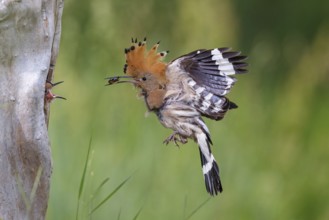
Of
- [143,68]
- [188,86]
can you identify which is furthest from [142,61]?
[188,86]

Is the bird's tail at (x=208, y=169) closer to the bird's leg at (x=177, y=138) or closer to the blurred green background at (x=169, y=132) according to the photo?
the bird's leg at (x=177, y=138)

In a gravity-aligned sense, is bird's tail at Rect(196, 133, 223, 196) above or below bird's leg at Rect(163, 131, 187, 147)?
below

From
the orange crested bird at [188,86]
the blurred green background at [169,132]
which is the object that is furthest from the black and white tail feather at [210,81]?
the blurred green background at [169,132]

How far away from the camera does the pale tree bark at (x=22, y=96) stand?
2.37m

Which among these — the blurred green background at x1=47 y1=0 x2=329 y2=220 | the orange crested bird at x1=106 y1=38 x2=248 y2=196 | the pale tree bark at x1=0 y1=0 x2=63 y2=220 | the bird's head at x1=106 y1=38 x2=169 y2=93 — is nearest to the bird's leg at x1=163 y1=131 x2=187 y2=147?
the orange crested bird at x1=106 y1=38 x2=248 y2=196

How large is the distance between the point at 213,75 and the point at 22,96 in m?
0.44

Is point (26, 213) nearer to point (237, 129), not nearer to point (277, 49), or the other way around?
point (237, 129)

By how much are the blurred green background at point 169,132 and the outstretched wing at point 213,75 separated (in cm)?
65

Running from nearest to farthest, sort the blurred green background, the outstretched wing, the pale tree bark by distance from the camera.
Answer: the pale tree bark
the outstretched wing
the blurred green background

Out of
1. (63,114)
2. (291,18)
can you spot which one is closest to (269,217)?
(63,114)

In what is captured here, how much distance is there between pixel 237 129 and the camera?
161 inches

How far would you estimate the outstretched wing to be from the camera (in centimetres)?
247

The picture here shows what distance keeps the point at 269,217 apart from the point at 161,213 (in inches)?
17.4

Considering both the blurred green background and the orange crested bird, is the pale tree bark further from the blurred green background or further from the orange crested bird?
the blurred green background
